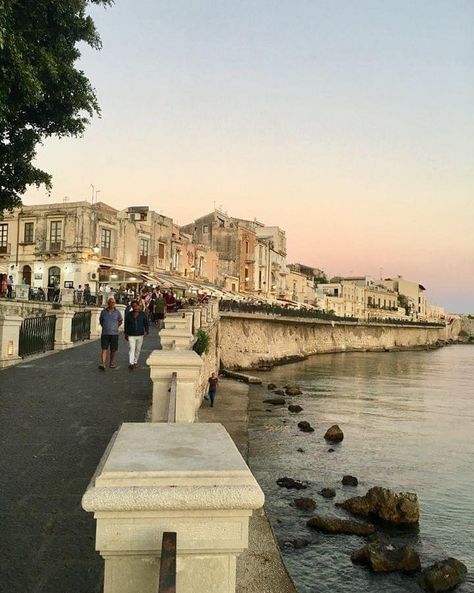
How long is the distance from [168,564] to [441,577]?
8.18m

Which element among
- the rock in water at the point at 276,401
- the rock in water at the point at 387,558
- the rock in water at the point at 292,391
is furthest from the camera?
the rock in water at the point at 292,391

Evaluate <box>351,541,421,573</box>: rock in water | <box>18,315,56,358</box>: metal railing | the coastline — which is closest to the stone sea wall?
<box>18,315,56,358</box>: metal railing

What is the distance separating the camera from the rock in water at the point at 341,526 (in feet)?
33.0

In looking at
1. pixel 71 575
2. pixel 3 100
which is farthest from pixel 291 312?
pixel 71 575

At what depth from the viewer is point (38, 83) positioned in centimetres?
1209

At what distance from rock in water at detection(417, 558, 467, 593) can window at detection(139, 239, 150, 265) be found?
35532 millimetres

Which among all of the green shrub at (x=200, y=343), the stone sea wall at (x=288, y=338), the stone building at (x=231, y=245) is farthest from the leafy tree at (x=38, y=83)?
the stone building at (x=231, y=245)

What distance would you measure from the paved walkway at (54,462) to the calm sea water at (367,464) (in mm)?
4082

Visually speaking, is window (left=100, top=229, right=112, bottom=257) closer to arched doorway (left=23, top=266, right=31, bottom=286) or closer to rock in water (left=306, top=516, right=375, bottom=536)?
arched doorway (left=23, top=266, right=31, bottom=286)

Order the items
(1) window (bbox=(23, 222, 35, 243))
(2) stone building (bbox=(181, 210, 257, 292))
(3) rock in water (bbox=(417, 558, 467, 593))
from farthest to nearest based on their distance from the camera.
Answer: (2) stone building (bbox=(181, 210, 257, 292)) → (1) window (bbox=(23, 222, 35, 243)) → (3) rock in water (bbox=(417, 558, 467, 593))

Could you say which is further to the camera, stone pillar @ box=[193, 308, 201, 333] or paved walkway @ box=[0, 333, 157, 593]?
stone pillar @ box=[193, 308, 201, 333]

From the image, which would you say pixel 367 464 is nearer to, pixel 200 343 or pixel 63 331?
pixel 200 343

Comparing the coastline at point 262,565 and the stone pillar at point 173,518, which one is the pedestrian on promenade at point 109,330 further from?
the stone pillar at point 173,518

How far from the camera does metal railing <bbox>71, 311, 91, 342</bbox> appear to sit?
18.2m
